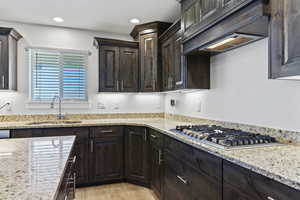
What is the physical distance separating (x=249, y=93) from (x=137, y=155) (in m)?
1.87

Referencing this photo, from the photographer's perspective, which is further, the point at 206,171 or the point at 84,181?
the point at 84,181

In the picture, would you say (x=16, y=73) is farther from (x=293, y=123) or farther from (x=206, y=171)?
(x=293, y=123)

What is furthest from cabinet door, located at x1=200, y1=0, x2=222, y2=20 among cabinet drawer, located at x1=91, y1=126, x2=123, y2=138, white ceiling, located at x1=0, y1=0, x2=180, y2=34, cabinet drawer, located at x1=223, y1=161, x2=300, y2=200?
cabinet drawer, located at x1=91, y1=126, x2=123, y2=138

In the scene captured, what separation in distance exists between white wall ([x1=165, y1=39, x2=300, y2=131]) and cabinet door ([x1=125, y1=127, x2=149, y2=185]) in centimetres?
95

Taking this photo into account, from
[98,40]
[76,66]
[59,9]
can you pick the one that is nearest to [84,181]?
[76,66]

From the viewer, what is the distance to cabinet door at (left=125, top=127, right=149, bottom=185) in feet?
9.64

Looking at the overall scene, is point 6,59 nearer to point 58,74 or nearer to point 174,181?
point 58,74

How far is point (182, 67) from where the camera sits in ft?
8.19

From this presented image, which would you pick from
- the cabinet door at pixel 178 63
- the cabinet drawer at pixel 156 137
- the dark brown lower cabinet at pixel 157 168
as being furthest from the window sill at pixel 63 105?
the cabinet door at pixel 178 63

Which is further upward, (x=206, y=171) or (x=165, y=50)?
(x=165, y=50)

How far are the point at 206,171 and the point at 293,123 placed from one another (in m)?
0.76

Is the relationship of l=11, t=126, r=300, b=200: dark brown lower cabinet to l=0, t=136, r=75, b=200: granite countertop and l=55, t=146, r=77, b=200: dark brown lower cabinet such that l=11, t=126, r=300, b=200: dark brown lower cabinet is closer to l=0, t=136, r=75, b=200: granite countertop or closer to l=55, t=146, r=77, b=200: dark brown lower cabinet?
l=55, t=146, r=77, b=200: dark brown lower cabinet

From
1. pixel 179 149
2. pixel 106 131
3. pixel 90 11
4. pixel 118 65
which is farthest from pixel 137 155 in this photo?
pixel 90 11

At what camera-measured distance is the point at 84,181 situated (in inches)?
115
